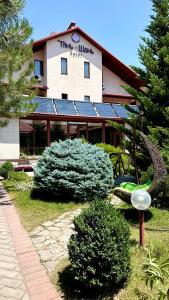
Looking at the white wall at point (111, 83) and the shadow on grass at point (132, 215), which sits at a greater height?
the white wall at point (111, 83)

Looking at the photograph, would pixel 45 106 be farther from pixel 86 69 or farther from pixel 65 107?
pixel 86 69

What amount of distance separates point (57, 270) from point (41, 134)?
20562 millimetres

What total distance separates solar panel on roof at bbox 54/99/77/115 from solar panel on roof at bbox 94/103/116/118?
211 centimetres

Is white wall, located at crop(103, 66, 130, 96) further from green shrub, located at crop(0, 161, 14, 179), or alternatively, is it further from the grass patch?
the grass patch

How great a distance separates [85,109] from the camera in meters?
25.4

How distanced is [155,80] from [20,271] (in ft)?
25.7

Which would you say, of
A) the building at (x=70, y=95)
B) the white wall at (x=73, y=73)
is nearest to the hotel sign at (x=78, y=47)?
the building at (x=70, y=95)

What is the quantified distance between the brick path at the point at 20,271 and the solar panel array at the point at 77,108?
665 inches

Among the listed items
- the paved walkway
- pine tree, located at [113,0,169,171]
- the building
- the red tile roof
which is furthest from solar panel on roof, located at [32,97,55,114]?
the paved walkway

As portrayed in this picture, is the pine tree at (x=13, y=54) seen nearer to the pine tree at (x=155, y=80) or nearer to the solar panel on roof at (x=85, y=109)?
the pine tree at (x=155, y=80)

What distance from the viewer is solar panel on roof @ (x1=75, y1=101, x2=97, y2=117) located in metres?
24.8

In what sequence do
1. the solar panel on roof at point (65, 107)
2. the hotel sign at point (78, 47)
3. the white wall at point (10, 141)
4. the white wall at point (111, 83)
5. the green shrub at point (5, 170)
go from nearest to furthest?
the green shrub at point (5, 170) → the white wall at point (10, 141) → the solar panel on roof at point (65, 107) → the hotel sign at point (78, 47) → the white wall at point (111, 83)

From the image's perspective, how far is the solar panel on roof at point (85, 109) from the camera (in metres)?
24.8

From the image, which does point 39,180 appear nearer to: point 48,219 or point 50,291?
point 48,219
